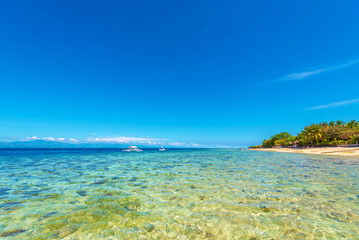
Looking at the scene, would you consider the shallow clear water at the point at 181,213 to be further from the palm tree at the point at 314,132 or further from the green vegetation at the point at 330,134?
the palm tree at the point at 314,132

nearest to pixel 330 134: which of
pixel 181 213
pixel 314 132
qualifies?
pixel 314 132

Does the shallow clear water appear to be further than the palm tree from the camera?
No

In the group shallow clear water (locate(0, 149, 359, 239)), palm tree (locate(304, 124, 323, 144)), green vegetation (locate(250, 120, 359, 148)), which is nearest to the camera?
shallow clear water (locate(0, 149, 359, 239))

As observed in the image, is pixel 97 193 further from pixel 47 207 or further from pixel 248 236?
pixel 248 236

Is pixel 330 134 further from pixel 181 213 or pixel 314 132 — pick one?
pixel 181 213

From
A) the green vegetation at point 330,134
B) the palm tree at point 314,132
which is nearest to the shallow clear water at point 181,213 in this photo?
the green vegetation at point 330,134

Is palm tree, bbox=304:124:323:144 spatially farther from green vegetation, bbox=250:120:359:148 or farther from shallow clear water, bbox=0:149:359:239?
shallow clear water, bbox=0:149:359:239

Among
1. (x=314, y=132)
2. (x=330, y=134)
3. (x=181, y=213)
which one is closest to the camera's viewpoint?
(x=181, y=213)

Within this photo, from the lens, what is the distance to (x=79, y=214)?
20.6 ft

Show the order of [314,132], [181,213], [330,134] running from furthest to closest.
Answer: [314,132]
[330,134]
[181,213]

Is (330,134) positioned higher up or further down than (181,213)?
higher up

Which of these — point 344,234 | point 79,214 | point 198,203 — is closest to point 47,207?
point 79,214

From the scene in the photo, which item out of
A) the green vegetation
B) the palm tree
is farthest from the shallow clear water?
the palm tree

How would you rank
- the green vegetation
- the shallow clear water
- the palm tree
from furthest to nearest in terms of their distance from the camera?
the palm tree < the green vegetation < the shallow clear water
